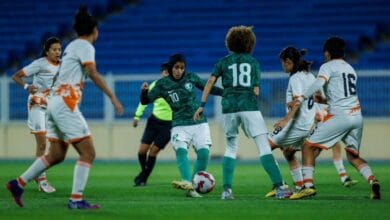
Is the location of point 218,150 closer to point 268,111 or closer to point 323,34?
point 268,111

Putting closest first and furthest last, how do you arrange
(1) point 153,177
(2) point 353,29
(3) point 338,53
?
(3) point 338,53, (1) point 153,177, (2) point 353,29

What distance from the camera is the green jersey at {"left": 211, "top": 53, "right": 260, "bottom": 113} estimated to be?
11938mm

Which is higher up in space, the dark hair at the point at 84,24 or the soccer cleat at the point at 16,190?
the dark hair at the point at 84,24

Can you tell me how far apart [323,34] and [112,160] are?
303 inches

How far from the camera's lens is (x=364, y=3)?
2841 centimetres

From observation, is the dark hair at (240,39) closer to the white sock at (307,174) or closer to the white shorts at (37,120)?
the white sock at (307,174)

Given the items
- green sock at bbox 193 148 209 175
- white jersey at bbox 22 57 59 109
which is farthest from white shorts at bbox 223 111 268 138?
white jersey at bbox 22 57 59 109

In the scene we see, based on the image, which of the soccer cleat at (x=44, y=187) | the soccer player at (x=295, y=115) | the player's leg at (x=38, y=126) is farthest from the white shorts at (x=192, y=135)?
the player's leg at (x=38, y=126)

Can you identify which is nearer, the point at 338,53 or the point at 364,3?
the point at 338,53

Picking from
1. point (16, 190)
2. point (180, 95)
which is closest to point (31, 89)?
point (180, 95)

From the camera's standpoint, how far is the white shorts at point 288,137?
512 inches

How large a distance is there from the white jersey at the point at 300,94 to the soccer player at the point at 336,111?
1.72 feet

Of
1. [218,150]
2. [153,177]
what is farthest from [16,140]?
[153,177]

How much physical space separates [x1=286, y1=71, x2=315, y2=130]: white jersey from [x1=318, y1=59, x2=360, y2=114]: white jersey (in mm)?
538
